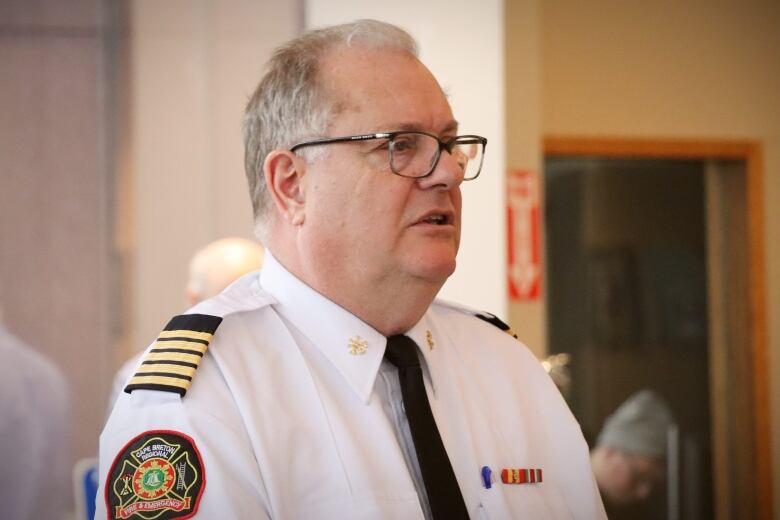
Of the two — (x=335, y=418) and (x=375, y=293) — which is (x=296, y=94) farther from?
(x=335, y=418)

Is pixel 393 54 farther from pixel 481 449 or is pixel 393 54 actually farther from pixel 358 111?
pixel 481 449

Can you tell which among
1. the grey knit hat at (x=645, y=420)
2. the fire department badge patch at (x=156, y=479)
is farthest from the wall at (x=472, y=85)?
the fire department badge patch at (x=156, y=479)

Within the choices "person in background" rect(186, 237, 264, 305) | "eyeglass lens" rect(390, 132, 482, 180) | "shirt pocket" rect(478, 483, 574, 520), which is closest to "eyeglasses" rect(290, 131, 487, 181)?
"eyeglass lens" rect(390, 132, 482, 180)

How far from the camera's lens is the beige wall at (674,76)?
12.6 ft

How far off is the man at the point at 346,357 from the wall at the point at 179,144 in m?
1.67

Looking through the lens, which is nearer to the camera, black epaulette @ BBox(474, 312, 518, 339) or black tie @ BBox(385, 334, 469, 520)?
black tie @ BBox(385, 334, 469, 520)

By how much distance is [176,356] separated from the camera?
108cm

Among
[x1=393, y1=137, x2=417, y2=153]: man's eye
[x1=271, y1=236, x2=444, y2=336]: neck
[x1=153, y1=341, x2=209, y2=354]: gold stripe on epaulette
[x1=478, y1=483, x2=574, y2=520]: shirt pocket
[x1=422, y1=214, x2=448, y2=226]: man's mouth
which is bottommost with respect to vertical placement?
[x1=478, y1=483, x2=574, y2=520]: shirt pocket

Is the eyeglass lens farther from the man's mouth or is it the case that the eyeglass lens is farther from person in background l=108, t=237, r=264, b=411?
person in background l=108, t=237, r=264, b=411

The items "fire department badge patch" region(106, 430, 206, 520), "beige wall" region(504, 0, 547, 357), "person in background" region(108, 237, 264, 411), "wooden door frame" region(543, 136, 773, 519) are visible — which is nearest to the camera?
"fire department badge patch" region(106, 430, 206, 520)

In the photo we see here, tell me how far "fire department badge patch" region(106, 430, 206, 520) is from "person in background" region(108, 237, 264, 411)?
61.2 inches

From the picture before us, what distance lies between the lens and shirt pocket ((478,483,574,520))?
117cm

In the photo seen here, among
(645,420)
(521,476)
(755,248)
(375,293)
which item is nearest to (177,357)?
(375,293)

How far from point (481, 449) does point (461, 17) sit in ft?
6.36
